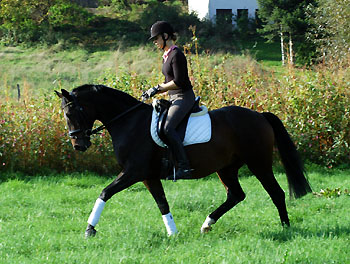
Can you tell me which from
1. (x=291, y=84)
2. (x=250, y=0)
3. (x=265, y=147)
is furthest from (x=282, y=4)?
(x=265, y=147)

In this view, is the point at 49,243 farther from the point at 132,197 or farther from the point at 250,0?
the point at 250,0

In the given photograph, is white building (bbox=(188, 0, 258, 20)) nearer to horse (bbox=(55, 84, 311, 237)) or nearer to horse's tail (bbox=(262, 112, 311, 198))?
horse's tail (bbox=(262, 112, 311, 198))

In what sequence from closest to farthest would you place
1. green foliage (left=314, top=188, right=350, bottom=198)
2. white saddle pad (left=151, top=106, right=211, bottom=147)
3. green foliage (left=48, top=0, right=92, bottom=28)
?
white saddle pad (left=151, top=106, right=211, bottom=147), green foliage (left=314, top=188, right=350, bottom=198), green foliage (left=48, top=0, right=92, bottom=28)

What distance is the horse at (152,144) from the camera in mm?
5473

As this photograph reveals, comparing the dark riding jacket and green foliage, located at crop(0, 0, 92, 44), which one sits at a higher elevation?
green foliage, located at crop(0, 0, 92, 44)

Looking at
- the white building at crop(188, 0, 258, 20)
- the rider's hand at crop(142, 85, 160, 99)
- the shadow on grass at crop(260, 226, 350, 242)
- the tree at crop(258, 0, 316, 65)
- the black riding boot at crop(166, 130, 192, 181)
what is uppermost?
the white building at crop(188, 0, 258, 20)

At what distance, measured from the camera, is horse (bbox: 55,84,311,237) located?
5.47 meters

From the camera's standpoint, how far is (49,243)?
5.26 metres

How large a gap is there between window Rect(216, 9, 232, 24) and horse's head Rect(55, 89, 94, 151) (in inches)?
1363

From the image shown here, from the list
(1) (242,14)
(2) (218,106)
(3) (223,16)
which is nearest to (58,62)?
(3) (223,16)

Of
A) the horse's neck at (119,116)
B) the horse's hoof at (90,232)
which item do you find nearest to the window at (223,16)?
the horse's neck at (119,116)

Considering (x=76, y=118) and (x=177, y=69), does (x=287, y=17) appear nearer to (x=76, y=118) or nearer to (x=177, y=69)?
(x=177, y=69)

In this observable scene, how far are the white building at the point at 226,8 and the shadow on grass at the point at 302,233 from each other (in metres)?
37.0

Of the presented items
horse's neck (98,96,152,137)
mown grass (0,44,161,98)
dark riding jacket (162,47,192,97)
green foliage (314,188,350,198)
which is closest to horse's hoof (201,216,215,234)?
Answer: horse's neck (98,96,152,137)
